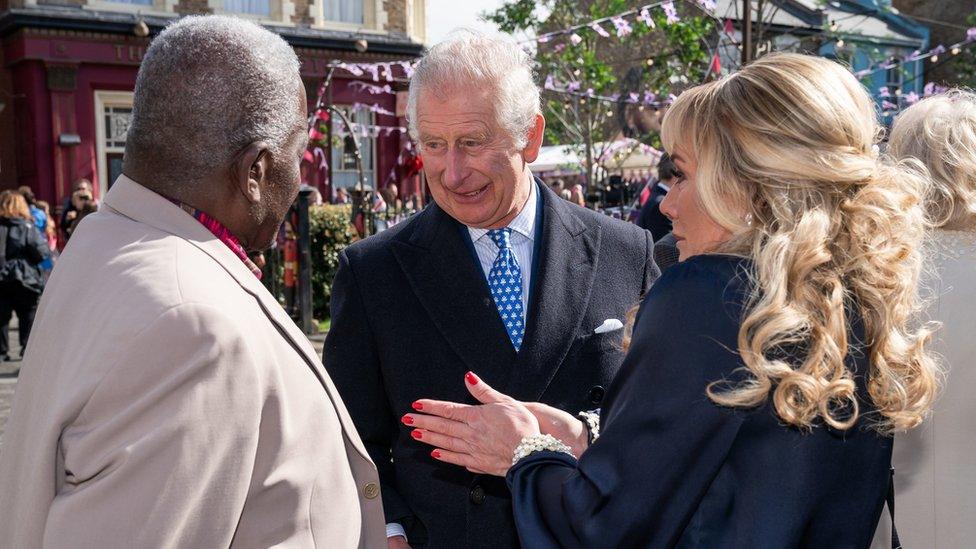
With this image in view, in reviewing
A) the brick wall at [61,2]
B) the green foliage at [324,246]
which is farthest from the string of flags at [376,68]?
the brick wall at [61,2]

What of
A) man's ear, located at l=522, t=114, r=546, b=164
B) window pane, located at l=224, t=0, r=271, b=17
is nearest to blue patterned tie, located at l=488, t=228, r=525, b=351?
man's ear, located at l=522, t=114, r=546, b=164

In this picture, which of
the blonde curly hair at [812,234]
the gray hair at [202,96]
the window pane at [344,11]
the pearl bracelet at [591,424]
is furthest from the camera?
the window pane at [344,11]

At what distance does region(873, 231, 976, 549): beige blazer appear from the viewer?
2.15 m

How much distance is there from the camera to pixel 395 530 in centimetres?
250

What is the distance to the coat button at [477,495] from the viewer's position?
2.41 metres

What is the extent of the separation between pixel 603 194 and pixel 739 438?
15281 mm

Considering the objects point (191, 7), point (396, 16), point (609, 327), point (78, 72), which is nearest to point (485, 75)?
point (609, 327)

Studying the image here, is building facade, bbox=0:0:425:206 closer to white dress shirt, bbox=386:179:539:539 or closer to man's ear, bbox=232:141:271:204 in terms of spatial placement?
white dress shirt, bbox=386:179:539:539

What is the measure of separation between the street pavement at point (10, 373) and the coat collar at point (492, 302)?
489cm

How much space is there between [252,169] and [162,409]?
0.52 meters

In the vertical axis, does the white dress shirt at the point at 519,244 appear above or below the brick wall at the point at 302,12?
below

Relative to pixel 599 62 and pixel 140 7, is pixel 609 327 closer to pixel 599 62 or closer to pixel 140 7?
pixel 140 7

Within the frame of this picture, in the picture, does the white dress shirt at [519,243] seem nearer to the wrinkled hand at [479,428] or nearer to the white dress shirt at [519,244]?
the white dress shirt at [519,244]

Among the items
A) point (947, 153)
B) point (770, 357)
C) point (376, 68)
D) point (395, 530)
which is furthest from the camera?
point (376, 68)
